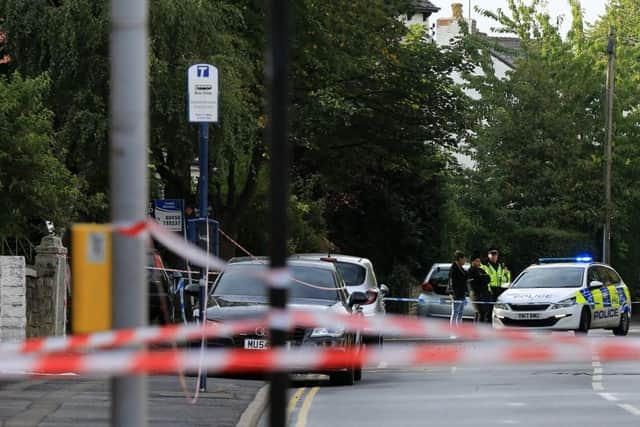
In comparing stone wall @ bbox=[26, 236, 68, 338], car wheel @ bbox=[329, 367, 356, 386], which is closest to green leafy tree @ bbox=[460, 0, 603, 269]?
stone wall @ bbox=[26, 236, 68, 338]

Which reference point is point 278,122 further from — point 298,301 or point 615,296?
point 615,296

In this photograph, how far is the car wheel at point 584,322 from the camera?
2894cm

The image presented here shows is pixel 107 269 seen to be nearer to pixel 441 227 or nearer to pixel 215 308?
pixel 215 308

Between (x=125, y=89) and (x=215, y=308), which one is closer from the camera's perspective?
(x=125, y=89)

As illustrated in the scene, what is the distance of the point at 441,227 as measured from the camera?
172ft

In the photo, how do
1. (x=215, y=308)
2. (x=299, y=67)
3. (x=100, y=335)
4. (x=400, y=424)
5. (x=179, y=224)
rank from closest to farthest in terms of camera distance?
(x=100, y=335), (x=400, y=424), (x=215, y=308), (x=179, y=224), (x=299, y=67)

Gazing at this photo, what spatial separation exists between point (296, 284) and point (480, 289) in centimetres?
1153

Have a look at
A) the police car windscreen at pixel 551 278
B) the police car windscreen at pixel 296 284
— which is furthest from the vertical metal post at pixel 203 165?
the police car windscreen at pixel 551 278

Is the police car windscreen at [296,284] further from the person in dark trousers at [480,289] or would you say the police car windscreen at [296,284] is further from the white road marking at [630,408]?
the person in dark trousers at [480,289]

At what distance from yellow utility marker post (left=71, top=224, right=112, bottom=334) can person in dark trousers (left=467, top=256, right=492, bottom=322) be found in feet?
87.6

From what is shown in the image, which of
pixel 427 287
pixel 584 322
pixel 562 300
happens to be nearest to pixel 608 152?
pixel 427 287

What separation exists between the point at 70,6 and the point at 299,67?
11.4 meters

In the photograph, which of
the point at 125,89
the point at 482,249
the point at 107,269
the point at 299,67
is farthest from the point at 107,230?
the point at 482,249

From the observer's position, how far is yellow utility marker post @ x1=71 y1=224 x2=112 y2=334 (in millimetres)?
3910
